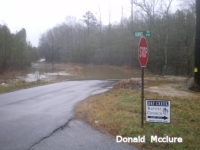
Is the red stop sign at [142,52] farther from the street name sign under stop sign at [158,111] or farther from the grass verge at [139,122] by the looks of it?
the grass verge at [139,122]

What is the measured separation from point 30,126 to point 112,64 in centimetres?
5123

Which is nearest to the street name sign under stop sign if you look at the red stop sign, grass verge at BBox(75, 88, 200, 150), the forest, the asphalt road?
grass verge at BBox(75, 88, 200, 150)

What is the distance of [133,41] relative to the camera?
144 ft

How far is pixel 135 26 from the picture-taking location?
149 feet

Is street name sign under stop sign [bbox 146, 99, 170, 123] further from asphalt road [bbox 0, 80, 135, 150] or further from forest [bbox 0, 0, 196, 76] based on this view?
forest [bbox 0, 0, 196, 76]

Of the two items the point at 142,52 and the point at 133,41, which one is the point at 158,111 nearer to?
the point at 142,52

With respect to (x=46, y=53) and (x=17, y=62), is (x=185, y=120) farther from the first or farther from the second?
(x=46, y=53)

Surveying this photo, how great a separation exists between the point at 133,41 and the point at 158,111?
126ft

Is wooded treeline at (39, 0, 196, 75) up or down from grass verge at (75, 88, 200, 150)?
up

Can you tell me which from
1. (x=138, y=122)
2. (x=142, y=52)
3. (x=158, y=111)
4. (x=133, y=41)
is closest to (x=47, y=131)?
(x=138, y=122)

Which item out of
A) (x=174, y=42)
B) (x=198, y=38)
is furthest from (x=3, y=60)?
(x=198, y=38)

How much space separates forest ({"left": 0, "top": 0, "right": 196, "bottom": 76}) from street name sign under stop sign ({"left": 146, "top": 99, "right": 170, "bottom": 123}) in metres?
14.8

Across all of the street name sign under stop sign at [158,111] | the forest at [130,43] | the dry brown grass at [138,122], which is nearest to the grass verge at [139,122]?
the dry brown grass at [138,122]

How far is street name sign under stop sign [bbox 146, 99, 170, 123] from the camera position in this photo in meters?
6.23
